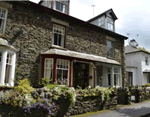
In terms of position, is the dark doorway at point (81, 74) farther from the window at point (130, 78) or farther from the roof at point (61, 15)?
the window at point (130, 78)

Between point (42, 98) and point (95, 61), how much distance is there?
250 inches

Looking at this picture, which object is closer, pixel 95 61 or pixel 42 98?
pixel 42 98

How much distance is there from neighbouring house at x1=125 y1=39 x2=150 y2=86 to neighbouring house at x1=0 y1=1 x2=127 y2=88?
731 centimetres

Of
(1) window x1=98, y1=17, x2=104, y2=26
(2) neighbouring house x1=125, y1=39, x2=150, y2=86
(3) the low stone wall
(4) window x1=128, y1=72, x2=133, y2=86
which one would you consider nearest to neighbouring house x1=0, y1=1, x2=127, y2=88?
(1) window x1=98, y1=17, x2=104, y2=26

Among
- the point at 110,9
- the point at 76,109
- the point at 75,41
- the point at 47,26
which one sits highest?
the point at 110,9

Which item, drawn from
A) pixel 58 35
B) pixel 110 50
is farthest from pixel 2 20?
pixel 110 50

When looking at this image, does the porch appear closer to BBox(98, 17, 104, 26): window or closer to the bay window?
the bay window

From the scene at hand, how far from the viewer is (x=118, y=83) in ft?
45.3

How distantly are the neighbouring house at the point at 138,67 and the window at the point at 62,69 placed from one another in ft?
41.6

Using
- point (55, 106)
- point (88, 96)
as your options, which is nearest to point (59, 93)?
point (55, 106)

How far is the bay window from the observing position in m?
9.47

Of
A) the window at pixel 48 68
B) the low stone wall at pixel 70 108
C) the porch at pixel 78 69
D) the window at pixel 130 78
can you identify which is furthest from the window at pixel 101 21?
the window at pixel 130 78

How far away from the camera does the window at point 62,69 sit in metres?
9.49

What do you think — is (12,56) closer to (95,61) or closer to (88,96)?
(88,96)
